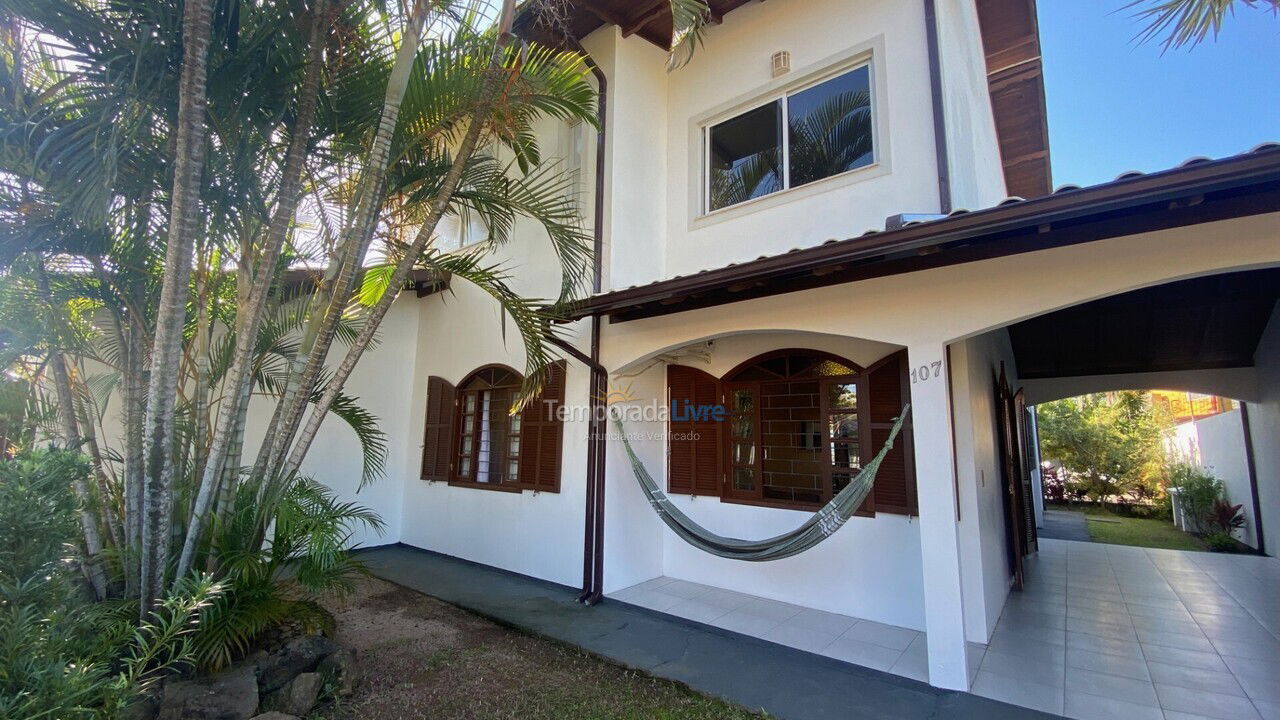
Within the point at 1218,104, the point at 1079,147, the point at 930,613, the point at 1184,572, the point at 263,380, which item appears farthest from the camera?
the point at 1079,147

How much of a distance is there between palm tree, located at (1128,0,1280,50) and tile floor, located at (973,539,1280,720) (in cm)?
356

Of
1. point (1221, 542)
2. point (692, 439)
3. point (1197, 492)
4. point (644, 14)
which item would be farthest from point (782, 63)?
point (1197, 492)

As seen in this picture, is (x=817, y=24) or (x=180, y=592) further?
(x=817, y=24)

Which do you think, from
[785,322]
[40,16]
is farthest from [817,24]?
[40,16]

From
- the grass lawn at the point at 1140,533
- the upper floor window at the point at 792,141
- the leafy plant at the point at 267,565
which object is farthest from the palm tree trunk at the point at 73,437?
the grass lawn at the point at 1140,533

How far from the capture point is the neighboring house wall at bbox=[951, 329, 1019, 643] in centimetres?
408

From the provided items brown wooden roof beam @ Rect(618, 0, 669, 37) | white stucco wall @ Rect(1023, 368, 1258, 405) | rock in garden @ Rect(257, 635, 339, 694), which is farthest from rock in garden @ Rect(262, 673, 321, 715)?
white stucco wall @ Rect(1023, 368, 1258, 405)

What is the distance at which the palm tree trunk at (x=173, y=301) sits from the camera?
2.60 meters

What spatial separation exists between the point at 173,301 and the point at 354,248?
2.91 feet

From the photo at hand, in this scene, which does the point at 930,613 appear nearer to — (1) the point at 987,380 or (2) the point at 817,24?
(1) the point at 987,380

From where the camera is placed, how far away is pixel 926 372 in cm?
343

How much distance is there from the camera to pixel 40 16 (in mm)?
2504

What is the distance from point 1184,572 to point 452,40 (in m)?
8.92

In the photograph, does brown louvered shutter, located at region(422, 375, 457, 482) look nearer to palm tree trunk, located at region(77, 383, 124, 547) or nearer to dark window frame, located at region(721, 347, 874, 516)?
dark window frame, located at region(721, 347, 874, 516)
